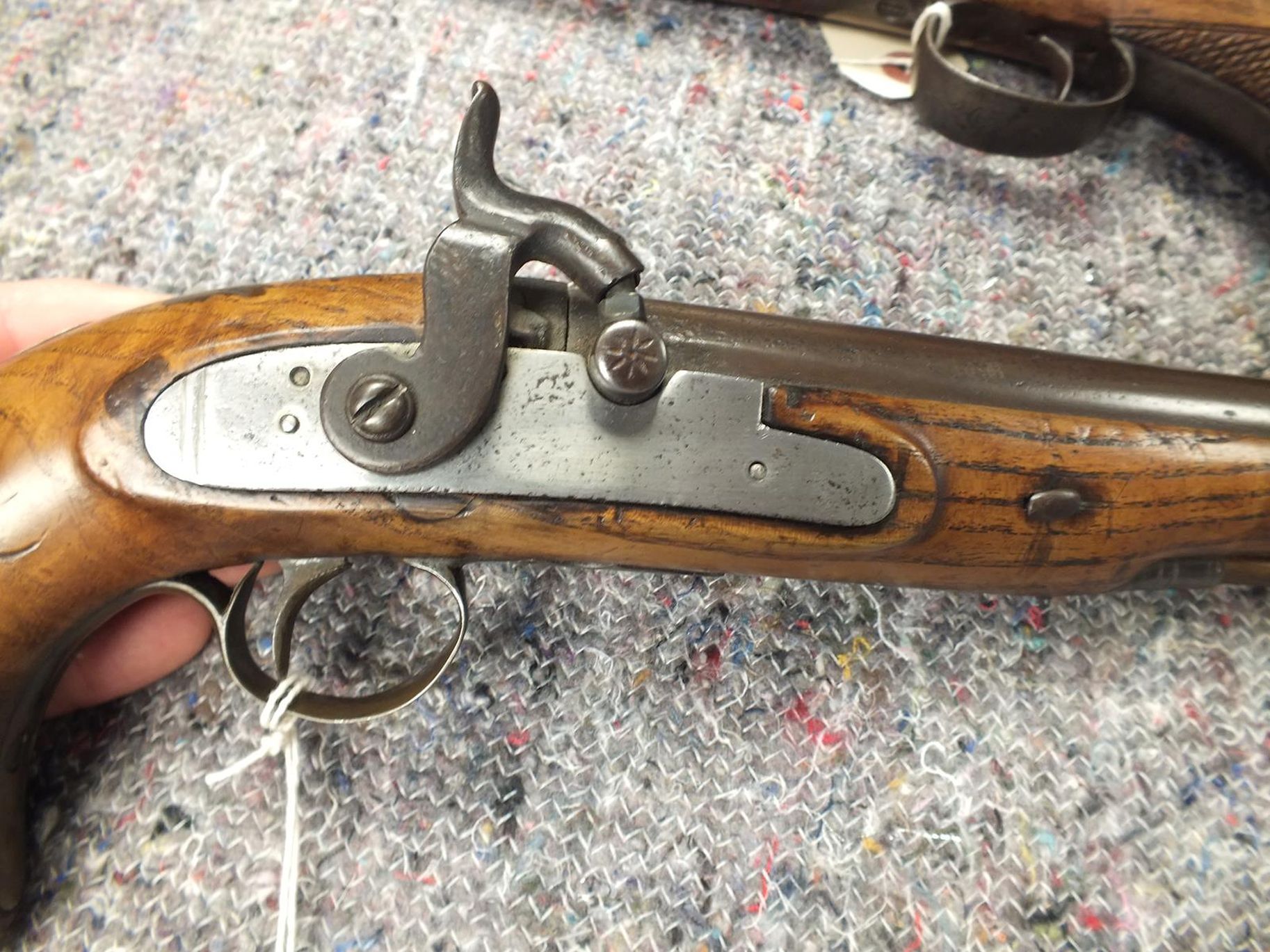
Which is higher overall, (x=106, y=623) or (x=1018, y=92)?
(x=1018, y=92)

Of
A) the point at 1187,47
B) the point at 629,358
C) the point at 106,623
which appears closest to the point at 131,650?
the point at 106,623

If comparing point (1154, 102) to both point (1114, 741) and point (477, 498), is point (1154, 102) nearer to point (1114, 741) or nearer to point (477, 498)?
point (1114, 741)

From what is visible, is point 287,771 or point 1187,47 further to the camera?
point 1187,47

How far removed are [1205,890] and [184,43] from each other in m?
2.74

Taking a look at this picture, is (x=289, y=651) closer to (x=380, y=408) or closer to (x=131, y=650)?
(x=131, y=650)

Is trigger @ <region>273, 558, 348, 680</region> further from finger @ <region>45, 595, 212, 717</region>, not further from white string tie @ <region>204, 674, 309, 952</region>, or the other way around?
finger @ <region>45, 595, 212, 717</region>

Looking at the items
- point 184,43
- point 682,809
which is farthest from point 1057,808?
point 184,43

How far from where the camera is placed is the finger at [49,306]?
1.75 meters

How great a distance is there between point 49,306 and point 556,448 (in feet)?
3.93

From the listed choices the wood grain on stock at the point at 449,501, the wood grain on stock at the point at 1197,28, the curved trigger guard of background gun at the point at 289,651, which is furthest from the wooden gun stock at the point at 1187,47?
the curved trigger guard of background gun at the point at 289,651

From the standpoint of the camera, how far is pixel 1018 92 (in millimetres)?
1966

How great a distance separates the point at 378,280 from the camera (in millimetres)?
1229

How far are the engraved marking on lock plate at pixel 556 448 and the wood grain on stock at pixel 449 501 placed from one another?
1.0 inches

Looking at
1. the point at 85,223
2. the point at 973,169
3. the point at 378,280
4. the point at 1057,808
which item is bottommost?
the point at 1057,808
